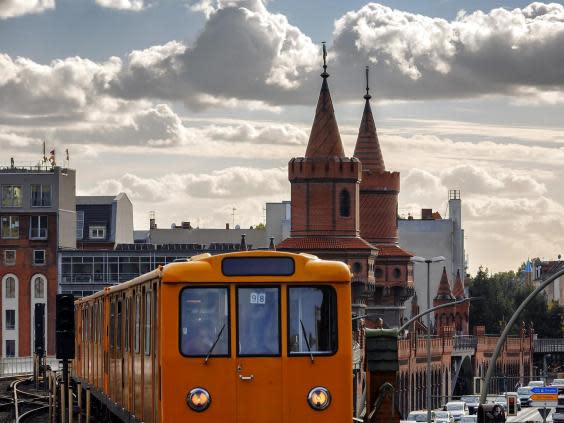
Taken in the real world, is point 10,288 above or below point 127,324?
below

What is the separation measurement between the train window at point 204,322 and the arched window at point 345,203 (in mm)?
101807

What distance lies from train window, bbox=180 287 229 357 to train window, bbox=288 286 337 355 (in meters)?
0.83

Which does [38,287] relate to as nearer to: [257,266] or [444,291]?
[444,291]

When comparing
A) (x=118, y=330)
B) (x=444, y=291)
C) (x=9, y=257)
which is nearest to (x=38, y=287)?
(x=9, y=257)

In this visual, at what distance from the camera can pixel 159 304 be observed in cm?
2217

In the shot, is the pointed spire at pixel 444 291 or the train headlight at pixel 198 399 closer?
the train headlight at pixel 198 399

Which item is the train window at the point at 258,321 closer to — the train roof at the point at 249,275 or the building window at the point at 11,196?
the train roof at the point at 249,275

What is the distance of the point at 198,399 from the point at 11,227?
390ft

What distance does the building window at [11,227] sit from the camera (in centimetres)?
13875

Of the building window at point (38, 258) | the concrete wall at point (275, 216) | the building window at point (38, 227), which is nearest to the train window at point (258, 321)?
the building window at point (38, 258)

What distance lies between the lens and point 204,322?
2203 cm

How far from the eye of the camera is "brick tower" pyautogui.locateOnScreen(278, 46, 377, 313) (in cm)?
12319

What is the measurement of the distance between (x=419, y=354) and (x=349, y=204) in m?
12.3

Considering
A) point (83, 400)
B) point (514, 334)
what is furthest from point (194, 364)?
point (514, 334)
